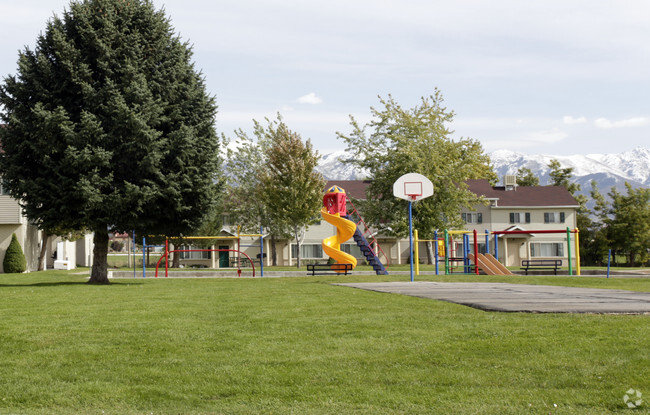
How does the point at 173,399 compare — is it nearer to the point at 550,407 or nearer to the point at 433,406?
the point at 433,406

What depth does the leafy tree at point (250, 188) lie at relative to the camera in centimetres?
5875

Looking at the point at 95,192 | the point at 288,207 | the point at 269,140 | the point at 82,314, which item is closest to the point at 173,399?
the point at 82,314

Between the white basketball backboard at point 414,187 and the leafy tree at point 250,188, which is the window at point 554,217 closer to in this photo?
the leafy tree at point 250,188

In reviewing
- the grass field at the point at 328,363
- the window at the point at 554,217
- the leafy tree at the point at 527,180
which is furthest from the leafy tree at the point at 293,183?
the leafy tree at the point at 527,180

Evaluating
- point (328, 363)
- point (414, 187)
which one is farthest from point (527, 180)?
point (328, 363)

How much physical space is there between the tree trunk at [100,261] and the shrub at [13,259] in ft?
55.8

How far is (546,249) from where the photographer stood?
234 feet

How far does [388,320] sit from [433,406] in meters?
4.28

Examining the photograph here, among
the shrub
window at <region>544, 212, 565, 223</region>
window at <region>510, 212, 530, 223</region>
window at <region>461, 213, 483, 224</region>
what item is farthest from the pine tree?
the shrub

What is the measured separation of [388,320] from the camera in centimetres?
1001

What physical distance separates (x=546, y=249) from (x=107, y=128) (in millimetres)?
57658

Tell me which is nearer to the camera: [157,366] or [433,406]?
[433,406]

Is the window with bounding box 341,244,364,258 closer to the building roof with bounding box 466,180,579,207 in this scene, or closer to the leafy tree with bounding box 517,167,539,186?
the building roof with bounding box 466,180,579,207

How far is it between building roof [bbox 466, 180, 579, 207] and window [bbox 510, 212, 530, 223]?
1051 mm
